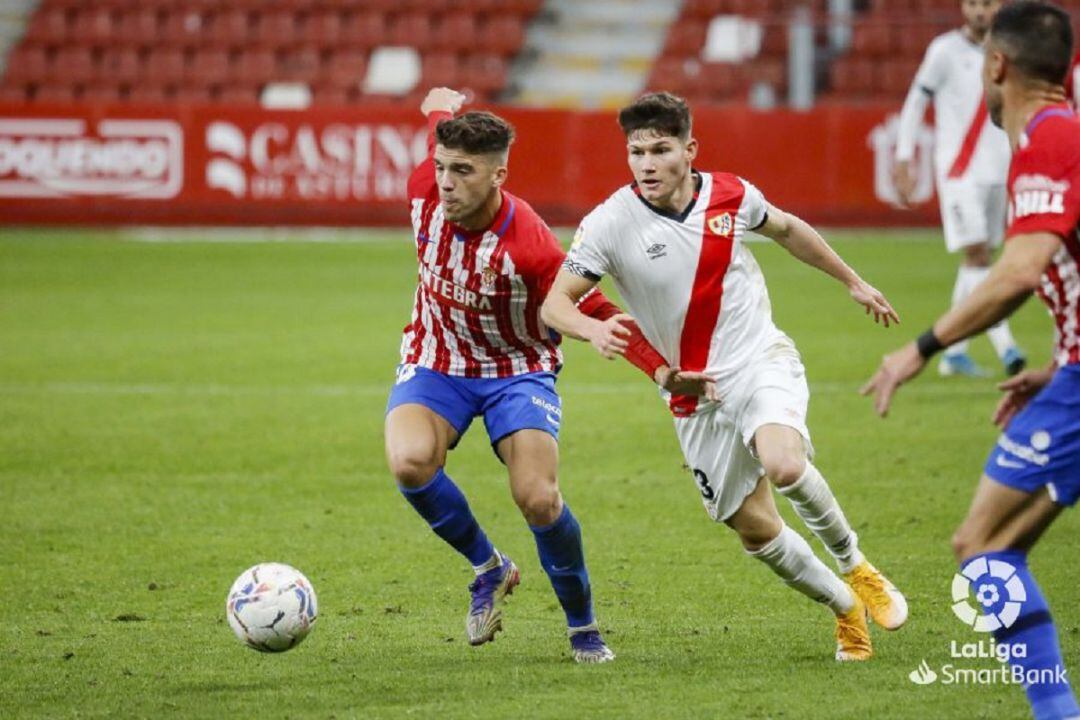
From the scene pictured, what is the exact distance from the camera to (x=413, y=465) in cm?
611

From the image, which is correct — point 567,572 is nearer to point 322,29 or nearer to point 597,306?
point 597,306

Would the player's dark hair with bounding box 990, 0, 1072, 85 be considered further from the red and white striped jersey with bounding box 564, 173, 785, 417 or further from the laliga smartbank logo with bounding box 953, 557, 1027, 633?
the red and white striped jersey with bounding box 564, 173, 785, 417

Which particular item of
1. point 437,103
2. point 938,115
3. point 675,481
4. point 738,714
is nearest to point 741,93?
point 938,115

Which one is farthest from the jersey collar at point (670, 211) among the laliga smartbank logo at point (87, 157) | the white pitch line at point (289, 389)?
the laliga smartbank logo at point (87, 157)

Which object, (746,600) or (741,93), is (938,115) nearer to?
(746,600)

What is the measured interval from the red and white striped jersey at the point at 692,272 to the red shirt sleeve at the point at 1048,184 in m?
1.74

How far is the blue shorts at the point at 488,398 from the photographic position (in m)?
6.27

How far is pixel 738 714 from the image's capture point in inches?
203

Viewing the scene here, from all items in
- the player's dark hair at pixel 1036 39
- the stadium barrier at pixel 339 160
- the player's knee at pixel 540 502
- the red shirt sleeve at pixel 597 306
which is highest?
the player's dark hair at pixel 1036 39

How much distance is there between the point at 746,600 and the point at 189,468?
160 inches

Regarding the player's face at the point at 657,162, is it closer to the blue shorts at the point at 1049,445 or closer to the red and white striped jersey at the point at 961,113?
the blue shorts at the point at 1049,445

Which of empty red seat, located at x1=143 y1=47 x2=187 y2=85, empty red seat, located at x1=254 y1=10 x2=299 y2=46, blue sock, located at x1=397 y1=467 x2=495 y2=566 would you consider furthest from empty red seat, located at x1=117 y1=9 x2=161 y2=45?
blue sock, located at x1=397 y1=467 x2=495 y2=566

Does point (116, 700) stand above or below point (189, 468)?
above

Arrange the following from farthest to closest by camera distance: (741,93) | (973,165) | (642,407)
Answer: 1. (741,93)
2. (973,165)
3. (642,407)
